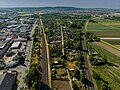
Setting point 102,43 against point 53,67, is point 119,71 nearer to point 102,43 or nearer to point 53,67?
point 53,67

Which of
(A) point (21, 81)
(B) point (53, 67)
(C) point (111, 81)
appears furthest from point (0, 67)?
(C) point (111, 81)

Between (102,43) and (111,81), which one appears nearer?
(111,81)

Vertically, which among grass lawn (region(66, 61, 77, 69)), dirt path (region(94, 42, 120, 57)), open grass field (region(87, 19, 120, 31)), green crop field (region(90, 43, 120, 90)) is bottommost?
open grass field (region(87, 19, 120, 31))

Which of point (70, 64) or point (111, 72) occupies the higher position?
point (111, 72)

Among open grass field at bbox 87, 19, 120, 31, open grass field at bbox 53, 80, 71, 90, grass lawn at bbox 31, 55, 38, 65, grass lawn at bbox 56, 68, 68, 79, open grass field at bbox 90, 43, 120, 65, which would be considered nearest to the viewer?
open grass field at bbox 53, 80, 71, 90

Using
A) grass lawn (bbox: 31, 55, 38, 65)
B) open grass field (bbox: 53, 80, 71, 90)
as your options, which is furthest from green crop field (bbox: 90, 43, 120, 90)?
grass lawn (bbox: 31, 55, 38, 65)

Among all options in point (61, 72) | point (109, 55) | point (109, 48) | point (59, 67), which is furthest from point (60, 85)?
point (109, 48)

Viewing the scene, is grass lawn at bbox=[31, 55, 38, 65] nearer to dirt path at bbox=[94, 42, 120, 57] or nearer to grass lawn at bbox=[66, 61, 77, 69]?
grass lawn at bbox=[66, 61, 77, 69]

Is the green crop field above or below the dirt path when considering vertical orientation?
above

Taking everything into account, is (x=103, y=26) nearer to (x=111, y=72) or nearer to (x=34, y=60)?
(x=34, y=60)

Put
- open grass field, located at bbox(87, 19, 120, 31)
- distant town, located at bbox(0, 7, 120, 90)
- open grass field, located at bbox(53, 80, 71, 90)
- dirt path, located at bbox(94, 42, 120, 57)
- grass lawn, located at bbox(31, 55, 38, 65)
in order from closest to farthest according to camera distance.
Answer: open grass field, located at bbox(53, 80, 71, 90) → distant town, located at bbox(0, 7, 120, 90) → grass lawn, located at bbox(31, 55, 38, 65) → dirt path, located at bbox(94, 42, 120, 57) → open grass field, located at bbox(87, 19, 120, 31)

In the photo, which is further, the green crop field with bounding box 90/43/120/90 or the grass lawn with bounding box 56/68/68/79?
the grass lawn with bounding box 56/68/68/79
